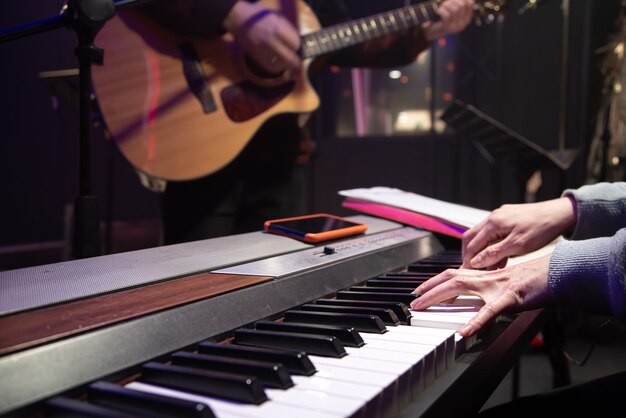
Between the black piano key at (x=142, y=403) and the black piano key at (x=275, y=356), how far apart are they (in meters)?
0.12

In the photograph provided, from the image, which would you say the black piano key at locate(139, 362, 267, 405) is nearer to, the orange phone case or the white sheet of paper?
the orange phone case

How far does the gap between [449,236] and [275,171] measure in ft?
2.43

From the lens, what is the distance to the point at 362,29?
2.17 metres

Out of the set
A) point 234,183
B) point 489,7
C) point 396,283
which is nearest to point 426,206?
point 396,283

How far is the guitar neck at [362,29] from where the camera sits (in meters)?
2.06

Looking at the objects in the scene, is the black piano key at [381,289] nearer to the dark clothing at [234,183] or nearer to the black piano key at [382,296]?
the black piano key at [382,296]

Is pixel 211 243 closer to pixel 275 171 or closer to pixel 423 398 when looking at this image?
pixel 423 398

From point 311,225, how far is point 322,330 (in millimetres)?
571

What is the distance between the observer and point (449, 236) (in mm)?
1396

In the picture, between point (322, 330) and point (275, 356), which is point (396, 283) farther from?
point (275, 356)

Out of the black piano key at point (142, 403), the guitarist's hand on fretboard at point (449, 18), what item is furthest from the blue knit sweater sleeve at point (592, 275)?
the guitarist's hand on fretboard at point (449, 18)

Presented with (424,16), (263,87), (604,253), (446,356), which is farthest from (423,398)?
(424,16)

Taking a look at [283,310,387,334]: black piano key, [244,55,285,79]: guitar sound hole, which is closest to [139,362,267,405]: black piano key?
[283,310,387,334]: black piano key

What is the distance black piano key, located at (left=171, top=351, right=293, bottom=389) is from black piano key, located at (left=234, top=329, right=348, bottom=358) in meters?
0.07
